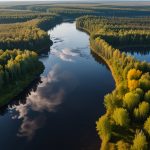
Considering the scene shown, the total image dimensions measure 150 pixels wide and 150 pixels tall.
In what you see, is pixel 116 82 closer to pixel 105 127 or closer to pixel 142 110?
pixel 142 110

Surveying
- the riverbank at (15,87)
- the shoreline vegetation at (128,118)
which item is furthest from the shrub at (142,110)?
the riverbank at (15,87)

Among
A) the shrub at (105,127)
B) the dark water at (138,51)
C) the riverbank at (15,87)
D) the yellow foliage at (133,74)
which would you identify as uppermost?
the yellow foliage at (133,74)

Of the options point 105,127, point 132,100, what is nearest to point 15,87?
point 132,100

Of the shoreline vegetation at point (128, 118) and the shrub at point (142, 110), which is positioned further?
the shrub at point (142, 110)

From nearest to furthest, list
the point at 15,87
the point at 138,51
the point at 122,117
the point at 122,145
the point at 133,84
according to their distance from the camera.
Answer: the point at 122,145 < the point at 122,117 < the point at 133,84 < the point at 15,87 < the point at 138,51

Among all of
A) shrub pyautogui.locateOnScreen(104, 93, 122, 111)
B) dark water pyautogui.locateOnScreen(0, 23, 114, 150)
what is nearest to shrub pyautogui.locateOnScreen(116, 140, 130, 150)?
dark water pyautogui.locateOnScreen(0, 23, 114, 150)

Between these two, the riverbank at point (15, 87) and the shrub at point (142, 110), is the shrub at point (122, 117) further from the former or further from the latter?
the riverbank at point (15, 87)

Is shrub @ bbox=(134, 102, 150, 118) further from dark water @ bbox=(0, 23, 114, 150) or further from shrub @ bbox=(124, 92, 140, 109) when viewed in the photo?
dark water @ bbox=(0, 23, 114, 150)

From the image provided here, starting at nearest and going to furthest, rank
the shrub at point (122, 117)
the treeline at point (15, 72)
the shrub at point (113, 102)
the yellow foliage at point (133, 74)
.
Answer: the shrub at point (122, 117) < the shrub at point (113, 102) < the yellow foliage at point (133, 74) < the treeline at point (15, 72)

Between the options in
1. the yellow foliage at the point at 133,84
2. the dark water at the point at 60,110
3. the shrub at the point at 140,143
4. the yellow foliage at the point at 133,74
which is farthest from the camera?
the yellow foliage at the point at 133,74
